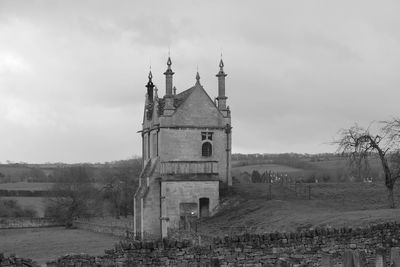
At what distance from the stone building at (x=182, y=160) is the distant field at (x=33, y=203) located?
60.1 meters

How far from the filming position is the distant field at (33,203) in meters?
105

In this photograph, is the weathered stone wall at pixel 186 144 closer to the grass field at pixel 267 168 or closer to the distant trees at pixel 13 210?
the grass field at pixel 267 168

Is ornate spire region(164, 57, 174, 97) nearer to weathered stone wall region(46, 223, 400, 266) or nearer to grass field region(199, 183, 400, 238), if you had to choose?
grass field region(199, 183, 400, 238)

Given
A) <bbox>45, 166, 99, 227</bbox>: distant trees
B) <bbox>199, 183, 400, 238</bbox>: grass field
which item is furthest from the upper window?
<bbox>45, 166, 99, 227</bbox>: distant trees

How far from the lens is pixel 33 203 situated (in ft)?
360

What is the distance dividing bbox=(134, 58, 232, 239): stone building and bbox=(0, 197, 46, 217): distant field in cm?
6012

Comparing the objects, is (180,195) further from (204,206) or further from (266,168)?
(266,168)

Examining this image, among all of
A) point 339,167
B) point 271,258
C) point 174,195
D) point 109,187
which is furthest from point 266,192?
point 109,187

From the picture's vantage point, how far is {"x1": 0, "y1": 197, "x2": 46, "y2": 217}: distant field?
105m

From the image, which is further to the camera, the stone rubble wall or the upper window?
the upper window

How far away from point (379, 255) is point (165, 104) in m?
33.5

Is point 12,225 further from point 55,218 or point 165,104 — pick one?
point 165,104

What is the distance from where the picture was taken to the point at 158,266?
1808 centimetres

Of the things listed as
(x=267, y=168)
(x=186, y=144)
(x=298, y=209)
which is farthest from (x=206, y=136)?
(x=267, y=168)
